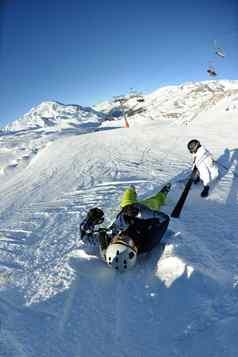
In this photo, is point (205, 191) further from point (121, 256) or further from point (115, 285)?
point (115, 285)

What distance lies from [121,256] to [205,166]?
562 centimetres

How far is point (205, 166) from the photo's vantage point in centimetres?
957

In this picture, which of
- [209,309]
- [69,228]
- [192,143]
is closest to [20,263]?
[69,228]

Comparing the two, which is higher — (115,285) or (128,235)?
(128,235)

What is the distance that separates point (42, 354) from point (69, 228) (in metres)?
3.97

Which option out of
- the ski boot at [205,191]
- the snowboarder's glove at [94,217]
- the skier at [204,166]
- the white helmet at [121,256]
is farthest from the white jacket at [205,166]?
the white helmet at [121,256]

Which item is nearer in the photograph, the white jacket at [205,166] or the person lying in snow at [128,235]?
the person lying in snow at [128,235]

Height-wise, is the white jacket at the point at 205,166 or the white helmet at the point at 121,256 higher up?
the white jacket at the point at 205,166

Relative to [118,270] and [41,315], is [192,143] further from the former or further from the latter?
[41,315]

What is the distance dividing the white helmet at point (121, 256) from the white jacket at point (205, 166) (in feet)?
16.0

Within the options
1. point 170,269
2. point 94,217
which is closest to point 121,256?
point 170,269

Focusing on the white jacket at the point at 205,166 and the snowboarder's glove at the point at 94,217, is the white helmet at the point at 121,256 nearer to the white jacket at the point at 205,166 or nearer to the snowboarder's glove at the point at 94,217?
the snowboarder's glove at the point at 94,217

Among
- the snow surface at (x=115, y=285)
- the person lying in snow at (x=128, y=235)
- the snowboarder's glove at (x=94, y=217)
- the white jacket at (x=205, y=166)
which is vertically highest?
the white jacket at (x=205, y=166)

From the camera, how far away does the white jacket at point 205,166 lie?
368 inches
